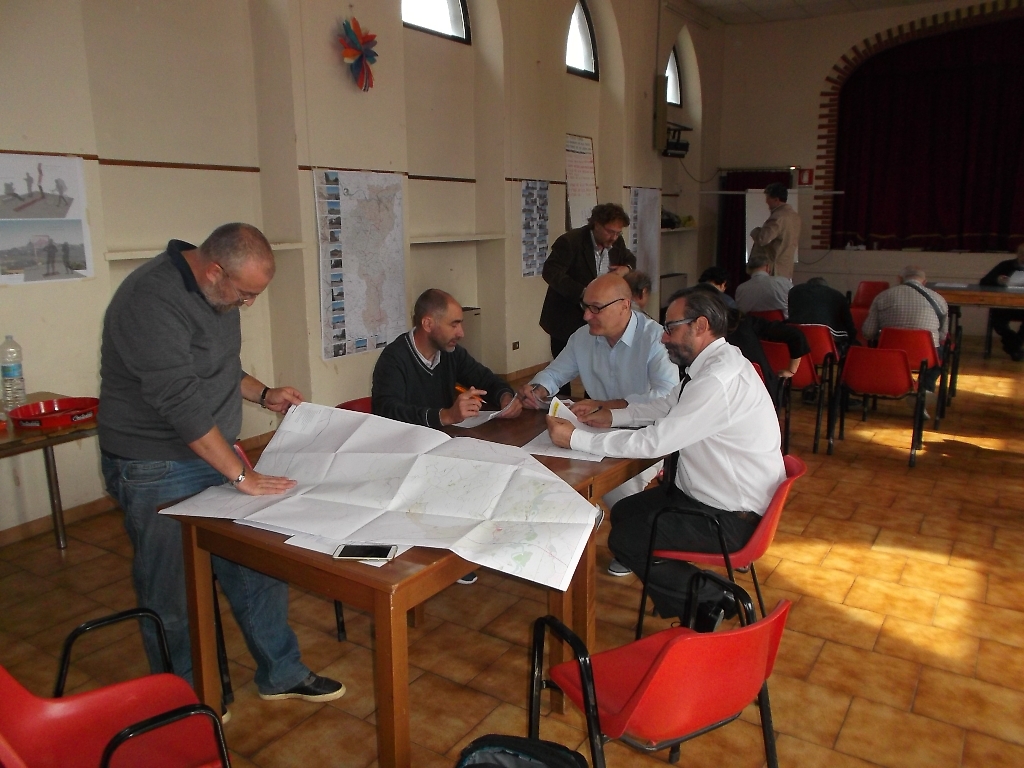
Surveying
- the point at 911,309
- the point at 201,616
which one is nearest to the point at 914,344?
the point at 911,309

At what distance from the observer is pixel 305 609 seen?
3031 mm

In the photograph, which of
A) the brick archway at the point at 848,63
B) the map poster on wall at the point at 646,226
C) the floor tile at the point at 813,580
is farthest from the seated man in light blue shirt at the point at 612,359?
the brick archway at the point at 848,63

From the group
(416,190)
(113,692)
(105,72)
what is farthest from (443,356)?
(416,190)

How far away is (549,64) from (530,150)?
79 cm

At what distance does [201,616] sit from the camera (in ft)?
6.91

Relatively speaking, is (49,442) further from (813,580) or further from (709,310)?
(813,580)

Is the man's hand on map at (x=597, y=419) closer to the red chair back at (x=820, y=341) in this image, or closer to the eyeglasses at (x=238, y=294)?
the eyeglasses at (x=238, y=294)

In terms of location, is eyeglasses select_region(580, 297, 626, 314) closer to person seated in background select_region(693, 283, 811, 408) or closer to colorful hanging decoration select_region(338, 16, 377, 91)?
person seated in background select_region(693, 283, 811, 408)

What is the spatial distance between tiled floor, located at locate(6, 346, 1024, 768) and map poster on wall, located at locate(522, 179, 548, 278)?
342 cm

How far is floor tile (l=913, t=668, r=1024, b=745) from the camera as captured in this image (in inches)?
90.7

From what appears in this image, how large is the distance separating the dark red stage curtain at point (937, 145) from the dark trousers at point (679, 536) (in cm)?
829

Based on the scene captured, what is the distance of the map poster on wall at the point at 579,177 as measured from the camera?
7.49 meters

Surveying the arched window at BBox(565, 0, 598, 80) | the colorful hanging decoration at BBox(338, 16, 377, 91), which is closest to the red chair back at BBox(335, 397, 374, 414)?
the colorful hanging decoration at BBox(338, 16, 377, 91)

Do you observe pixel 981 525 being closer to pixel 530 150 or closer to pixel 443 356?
pixel 443 356
